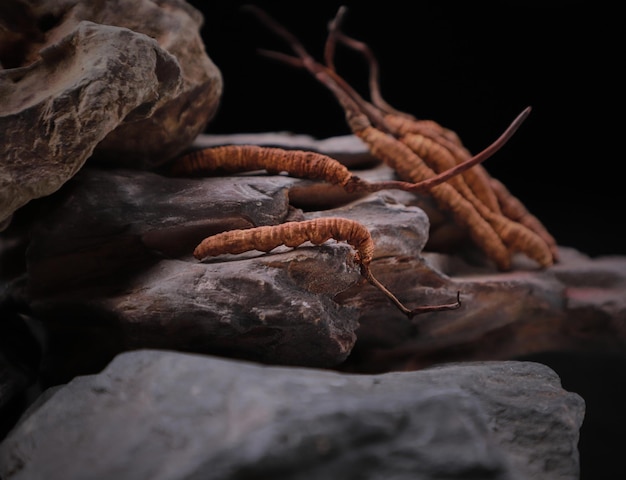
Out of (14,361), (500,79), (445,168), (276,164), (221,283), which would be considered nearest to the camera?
(221,283)

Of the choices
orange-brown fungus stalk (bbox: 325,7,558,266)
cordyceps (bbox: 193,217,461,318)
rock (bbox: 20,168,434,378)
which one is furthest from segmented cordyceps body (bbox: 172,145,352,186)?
orange-brown fungus stalk (bbox: 325,7,558,266)

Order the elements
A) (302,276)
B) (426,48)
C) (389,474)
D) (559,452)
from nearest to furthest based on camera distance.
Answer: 1. (389,474)
2. (559,452)
3. (302,276)
4. (426,48)

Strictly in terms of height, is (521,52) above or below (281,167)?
above

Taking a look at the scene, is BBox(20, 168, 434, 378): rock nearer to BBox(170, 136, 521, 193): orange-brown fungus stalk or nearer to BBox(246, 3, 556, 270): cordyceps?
BBox(170, 136, 521, 193): orange-brown fungus stalk

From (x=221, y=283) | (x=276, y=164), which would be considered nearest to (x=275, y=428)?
(x=221, y=283)

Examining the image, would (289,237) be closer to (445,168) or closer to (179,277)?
(179,277)

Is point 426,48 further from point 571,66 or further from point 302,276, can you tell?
point 302,276

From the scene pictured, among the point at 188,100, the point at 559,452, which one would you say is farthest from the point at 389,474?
the point at 188,100
